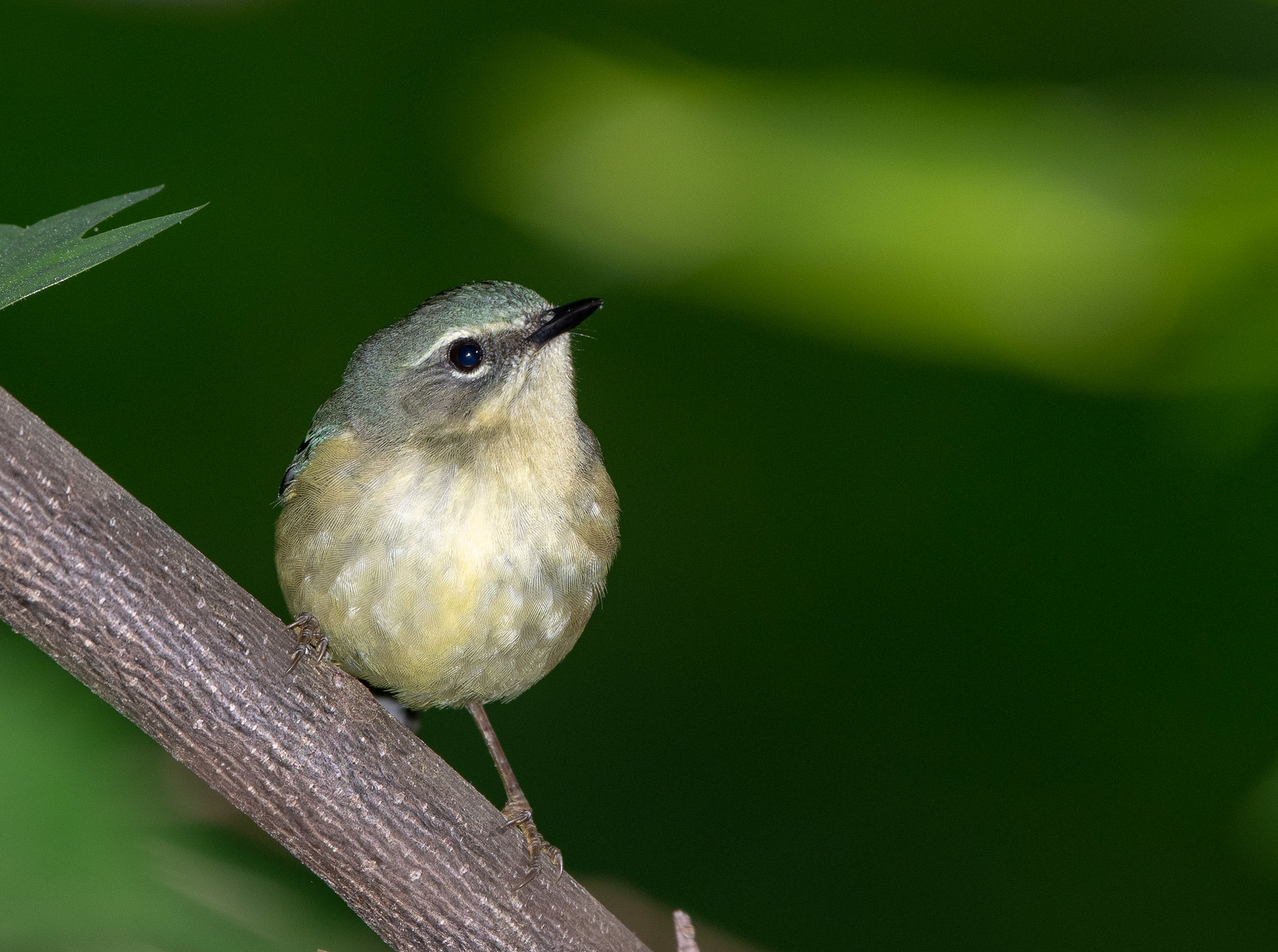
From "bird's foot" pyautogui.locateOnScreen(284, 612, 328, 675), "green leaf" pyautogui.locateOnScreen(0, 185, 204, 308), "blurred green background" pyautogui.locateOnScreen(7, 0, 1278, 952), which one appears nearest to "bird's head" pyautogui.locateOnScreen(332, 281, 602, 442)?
"bird's foot" pyautogui.locateOnScreen(284, 612, 328, 675)

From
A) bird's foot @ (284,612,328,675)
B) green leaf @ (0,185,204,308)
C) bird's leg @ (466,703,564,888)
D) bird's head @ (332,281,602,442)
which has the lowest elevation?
bird's leg @ (466,703,564,888)

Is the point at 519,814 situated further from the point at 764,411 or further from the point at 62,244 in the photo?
the point at 764,411

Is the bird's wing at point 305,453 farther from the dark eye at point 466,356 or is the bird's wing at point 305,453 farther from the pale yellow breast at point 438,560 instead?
the dark eye at point 466,356

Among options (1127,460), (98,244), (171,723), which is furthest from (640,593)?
(98,244)

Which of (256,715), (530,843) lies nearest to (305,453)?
(256,715)

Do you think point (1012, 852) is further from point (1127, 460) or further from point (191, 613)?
point (191, 613)

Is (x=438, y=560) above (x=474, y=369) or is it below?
below

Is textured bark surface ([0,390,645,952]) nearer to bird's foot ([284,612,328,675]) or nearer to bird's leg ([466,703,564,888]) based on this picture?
bird's leg ([466,703,564,888])

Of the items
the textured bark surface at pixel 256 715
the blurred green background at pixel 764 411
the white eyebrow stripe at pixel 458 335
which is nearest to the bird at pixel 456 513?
the white eyebrow stripe at pixel 458 335
